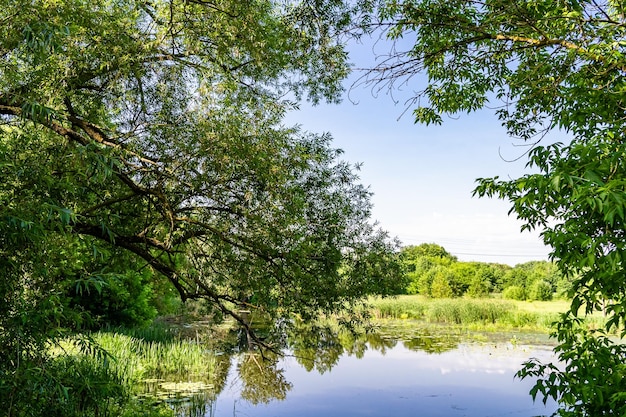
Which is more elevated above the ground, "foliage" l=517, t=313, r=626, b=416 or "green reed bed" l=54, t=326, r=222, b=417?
"foliage" l=517, t=313, r=626, b=416

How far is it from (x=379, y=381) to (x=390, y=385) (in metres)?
0.48

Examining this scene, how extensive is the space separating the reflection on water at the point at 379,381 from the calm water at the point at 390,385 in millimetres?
23

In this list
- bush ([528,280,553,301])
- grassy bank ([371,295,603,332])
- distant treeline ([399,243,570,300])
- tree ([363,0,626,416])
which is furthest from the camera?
distant treeline ([399,243,570,300])

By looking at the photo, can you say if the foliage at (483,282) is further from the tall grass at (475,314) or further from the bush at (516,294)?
the tall grass at (475,314)

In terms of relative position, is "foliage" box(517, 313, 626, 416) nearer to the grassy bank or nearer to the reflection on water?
the reflection on water

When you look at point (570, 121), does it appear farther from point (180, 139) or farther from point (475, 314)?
point (475, 314)

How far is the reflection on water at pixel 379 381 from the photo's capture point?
9.66m

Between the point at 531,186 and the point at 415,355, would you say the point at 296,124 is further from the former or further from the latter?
the point at 415,355

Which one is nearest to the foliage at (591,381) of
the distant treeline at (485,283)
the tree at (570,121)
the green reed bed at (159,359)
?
the tree at (570,121)

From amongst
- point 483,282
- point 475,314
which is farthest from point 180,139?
point 483,282

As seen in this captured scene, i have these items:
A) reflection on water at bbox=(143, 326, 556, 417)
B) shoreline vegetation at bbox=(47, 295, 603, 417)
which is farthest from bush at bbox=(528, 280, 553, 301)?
reflection on water at bbox=(143, 326, 556, 417)

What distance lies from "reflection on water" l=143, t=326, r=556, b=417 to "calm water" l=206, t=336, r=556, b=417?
0.9 inches

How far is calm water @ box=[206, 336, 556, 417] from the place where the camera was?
9.84 meters

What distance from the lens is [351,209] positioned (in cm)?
855
